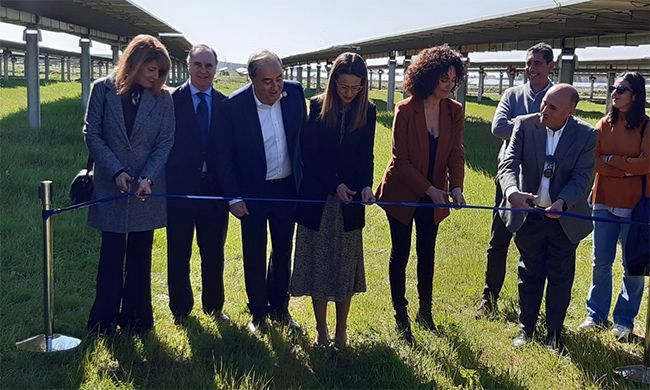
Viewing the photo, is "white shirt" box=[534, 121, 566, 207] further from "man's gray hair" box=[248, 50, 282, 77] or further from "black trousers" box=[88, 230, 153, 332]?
"black trousers" box=[88, 230, 153, 332]

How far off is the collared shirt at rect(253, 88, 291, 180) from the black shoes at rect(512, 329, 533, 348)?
1.80 m

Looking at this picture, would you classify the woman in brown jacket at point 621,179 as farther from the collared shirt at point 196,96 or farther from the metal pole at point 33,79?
the metal pole at point 33,79

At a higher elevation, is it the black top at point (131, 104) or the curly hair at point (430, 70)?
the curly hair at point (430, 70)

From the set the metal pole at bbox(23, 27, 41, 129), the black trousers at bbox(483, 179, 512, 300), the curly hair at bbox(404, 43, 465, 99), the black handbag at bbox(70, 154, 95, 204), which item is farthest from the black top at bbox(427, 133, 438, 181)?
the metal pole at bbox(23, 27, 41, 129)

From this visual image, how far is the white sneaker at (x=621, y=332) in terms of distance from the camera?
4.05 metres

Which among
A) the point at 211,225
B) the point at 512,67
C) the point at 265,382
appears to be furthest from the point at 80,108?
the point at 512,67

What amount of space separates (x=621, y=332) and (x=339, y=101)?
2378 mm

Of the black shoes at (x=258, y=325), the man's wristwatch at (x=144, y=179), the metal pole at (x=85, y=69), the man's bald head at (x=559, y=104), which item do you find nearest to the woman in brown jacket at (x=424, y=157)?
the man's bald head at (x=559, y=104)

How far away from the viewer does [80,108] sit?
50.3ft

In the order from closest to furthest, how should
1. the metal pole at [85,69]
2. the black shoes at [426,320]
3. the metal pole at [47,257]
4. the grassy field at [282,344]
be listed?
1. the grassy field at [282,344]
2. the metal pole at [47,257]
3. the black shoes at [426,320]
4. the metal pole at [85,69]

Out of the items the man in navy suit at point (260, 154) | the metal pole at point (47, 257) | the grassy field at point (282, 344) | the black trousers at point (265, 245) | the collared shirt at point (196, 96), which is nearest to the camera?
the grassy field at point (282, 344)

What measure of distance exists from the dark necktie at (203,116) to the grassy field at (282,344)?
1.23 metres

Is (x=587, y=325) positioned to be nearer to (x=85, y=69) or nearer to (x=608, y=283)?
(x=608, y=283)

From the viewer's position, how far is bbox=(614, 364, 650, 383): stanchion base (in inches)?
133
